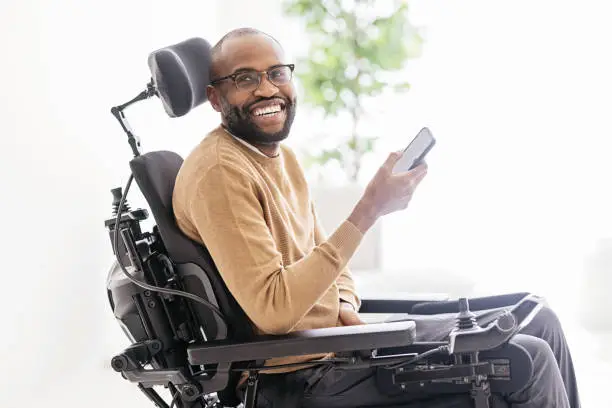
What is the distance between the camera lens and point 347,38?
4.16 meters

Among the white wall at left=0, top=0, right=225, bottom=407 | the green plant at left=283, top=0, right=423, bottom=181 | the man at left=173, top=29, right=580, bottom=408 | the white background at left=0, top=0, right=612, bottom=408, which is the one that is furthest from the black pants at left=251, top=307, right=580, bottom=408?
the green plant at left=283, top=0, right=423, bottom=181

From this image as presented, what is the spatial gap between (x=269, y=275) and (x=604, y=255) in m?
2.85

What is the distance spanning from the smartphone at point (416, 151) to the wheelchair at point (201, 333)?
28 centimetres

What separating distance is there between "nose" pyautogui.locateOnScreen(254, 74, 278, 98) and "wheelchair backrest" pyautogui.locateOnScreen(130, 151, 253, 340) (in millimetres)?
271

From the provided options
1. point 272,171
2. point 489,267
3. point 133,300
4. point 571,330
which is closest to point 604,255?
point 571,330

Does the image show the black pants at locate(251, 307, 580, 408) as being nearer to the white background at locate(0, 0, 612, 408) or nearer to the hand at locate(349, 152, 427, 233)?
the hand at locate(349, 152, 427, 233)

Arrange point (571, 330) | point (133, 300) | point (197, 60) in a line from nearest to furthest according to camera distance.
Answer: point (133, 300) < point (197, 60) < point (571, 330)

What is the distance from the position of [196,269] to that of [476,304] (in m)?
0.67

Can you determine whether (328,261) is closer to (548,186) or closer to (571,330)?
(571,330)

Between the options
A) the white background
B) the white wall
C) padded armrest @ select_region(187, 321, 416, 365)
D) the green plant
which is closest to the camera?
padded armrest @ select_region(187, 321, 416, 365)

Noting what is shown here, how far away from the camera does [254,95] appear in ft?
5.93

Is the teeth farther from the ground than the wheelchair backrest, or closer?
farther from the ground

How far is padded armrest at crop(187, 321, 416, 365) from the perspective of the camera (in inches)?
61.0

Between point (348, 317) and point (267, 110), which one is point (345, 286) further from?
point (267, 110)
